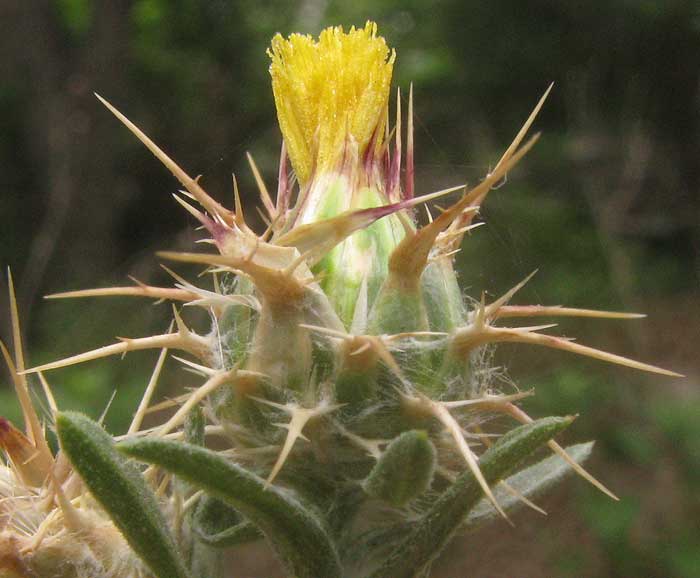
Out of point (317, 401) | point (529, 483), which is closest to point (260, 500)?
point (317, 401)

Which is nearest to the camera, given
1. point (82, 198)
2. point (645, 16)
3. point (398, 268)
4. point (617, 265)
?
point (398, 268)

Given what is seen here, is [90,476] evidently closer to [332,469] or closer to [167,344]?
[167,344]

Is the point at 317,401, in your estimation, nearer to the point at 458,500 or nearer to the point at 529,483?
the point at 458,500

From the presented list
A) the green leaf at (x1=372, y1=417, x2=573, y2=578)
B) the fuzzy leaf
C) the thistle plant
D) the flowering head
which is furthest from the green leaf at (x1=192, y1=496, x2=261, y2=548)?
the flowering head

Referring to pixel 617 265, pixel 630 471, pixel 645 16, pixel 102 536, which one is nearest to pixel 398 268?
pixel 102 536

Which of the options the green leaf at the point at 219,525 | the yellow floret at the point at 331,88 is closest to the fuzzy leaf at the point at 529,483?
the green leaf at the point at 219,525

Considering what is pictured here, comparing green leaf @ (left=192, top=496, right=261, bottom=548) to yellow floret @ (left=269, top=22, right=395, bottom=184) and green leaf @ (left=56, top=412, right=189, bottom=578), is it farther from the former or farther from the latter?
yellow floret @ (left=269, top=22, right=395, bottom=184)
